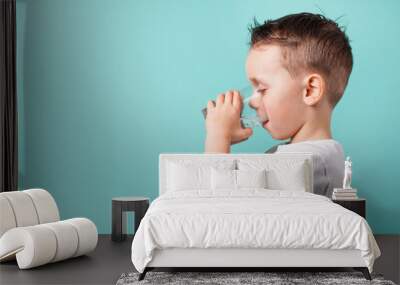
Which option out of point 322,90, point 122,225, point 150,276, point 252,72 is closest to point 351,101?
point 322,90

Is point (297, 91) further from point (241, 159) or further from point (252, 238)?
point (252, 238)

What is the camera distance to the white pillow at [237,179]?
6.28 m

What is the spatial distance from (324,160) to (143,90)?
6.72 ft

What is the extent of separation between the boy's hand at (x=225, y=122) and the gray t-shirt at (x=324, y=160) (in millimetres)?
411

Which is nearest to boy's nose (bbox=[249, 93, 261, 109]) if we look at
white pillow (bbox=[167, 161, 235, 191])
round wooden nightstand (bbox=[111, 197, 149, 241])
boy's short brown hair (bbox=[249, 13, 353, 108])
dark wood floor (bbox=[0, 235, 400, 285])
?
boy's short brown hair (bbox=[249, 13, 353, 108])

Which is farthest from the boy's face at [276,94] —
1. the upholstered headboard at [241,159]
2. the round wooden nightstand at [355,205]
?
the round wooden nightstand at [355,205]

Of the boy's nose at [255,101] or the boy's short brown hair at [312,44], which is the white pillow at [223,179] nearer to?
the boy's nose at [255,101]

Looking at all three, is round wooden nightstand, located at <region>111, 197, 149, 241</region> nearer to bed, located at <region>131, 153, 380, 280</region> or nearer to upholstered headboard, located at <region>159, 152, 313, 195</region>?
upholstered headboard, located at <region>159, 152, 313, 195</region>

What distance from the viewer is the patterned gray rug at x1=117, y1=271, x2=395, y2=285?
470 cm

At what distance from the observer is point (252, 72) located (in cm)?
711

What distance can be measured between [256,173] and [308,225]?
169cm

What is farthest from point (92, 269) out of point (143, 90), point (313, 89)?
point (313, 89)

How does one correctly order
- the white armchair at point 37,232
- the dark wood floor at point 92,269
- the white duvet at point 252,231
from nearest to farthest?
1. the white duvet at point 252,231
2. the dark wood floor at point 92,269
3. the white armchair at point 37,232

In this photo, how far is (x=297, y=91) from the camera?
6.89 meters
